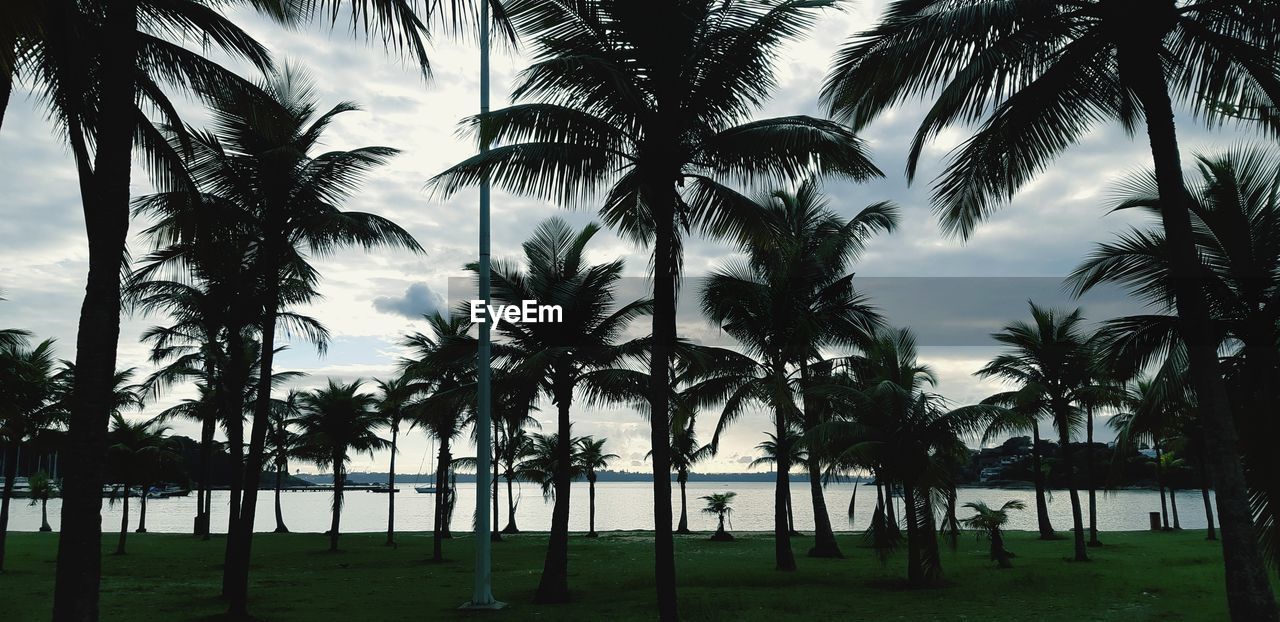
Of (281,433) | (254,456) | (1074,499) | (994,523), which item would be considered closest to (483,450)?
(254,456)

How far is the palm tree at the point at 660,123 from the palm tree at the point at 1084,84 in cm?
107

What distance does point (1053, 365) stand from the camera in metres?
27.1

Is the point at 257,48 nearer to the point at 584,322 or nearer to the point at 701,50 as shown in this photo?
the point at 701,50

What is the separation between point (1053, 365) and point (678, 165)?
67.3 feet

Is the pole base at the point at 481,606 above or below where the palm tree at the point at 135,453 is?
below

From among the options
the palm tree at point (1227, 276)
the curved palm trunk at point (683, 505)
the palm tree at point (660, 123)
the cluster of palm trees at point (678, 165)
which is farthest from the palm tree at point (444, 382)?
the curved palm trunk at point (683, 505)

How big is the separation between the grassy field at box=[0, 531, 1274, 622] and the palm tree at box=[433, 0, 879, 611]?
5.92 m

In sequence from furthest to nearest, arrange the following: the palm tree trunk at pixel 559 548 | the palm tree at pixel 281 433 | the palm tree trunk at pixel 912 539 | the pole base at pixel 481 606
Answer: the palm tree at pixel 281 433, the palm tree trunk at pixel 912 539, the palm tree trunk at pixel 559 548, the pole base at pixel 481 606

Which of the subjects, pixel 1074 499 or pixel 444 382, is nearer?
pixel 1074 499

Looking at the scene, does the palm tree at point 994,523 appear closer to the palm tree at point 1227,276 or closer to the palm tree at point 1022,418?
the palm tree at point 1022,418

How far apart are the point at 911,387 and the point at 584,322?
8.88 meters

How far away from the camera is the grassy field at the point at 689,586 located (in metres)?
14.6

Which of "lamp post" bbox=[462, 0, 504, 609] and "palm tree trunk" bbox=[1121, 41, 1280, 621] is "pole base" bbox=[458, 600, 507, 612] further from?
"palm tree trunk" bbox=[1121, 41, 1280, 621]

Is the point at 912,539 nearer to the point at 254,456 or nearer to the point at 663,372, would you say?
the point at 663,372
